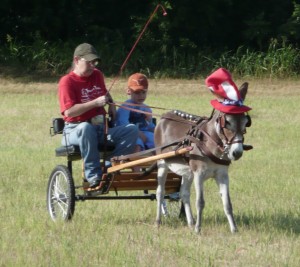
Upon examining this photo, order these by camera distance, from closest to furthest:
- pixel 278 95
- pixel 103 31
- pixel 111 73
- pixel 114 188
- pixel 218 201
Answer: pixel 114 188, pixel 218 201, pixel 278 95, pixel 111 73, pixel 103 31

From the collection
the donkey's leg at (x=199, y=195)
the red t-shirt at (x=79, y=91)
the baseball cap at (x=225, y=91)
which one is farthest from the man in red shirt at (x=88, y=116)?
the baseball cap at (x=225, y=91)

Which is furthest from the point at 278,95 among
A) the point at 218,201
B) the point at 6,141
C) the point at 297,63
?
the point at 218,201

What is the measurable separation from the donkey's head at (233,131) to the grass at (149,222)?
30.3 inches

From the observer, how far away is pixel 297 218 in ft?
31.0

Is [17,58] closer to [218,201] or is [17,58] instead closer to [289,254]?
[218,201]

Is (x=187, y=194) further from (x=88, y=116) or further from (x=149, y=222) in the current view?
(x=88, y=116)

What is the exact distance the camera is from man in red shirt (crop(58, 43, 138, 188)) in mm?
9047

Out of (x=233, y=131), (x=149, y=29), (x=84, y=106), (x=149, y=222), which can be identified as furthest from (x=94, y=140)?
(x=149, y=29)

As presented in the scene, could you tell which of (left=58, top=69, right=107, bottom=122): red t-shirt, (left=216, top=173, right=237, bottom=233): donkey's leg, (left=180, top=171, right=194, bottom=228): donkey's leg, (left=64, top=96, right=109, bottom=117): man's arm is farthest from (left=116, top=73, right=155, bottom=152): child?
(left=216, top=173, right=237, bottom=233): donkey's leg

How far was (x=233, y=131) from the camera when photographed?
802 centimetres

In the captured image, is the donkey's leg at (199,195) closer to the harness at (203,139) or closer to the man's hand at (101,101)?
the harness at (203,139)

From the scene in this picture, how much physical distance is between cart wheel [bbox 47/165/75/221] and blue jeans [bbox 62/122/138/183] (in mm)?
228

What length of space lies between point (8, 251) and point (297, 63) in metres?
21.9

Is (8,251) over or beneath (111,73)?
over
